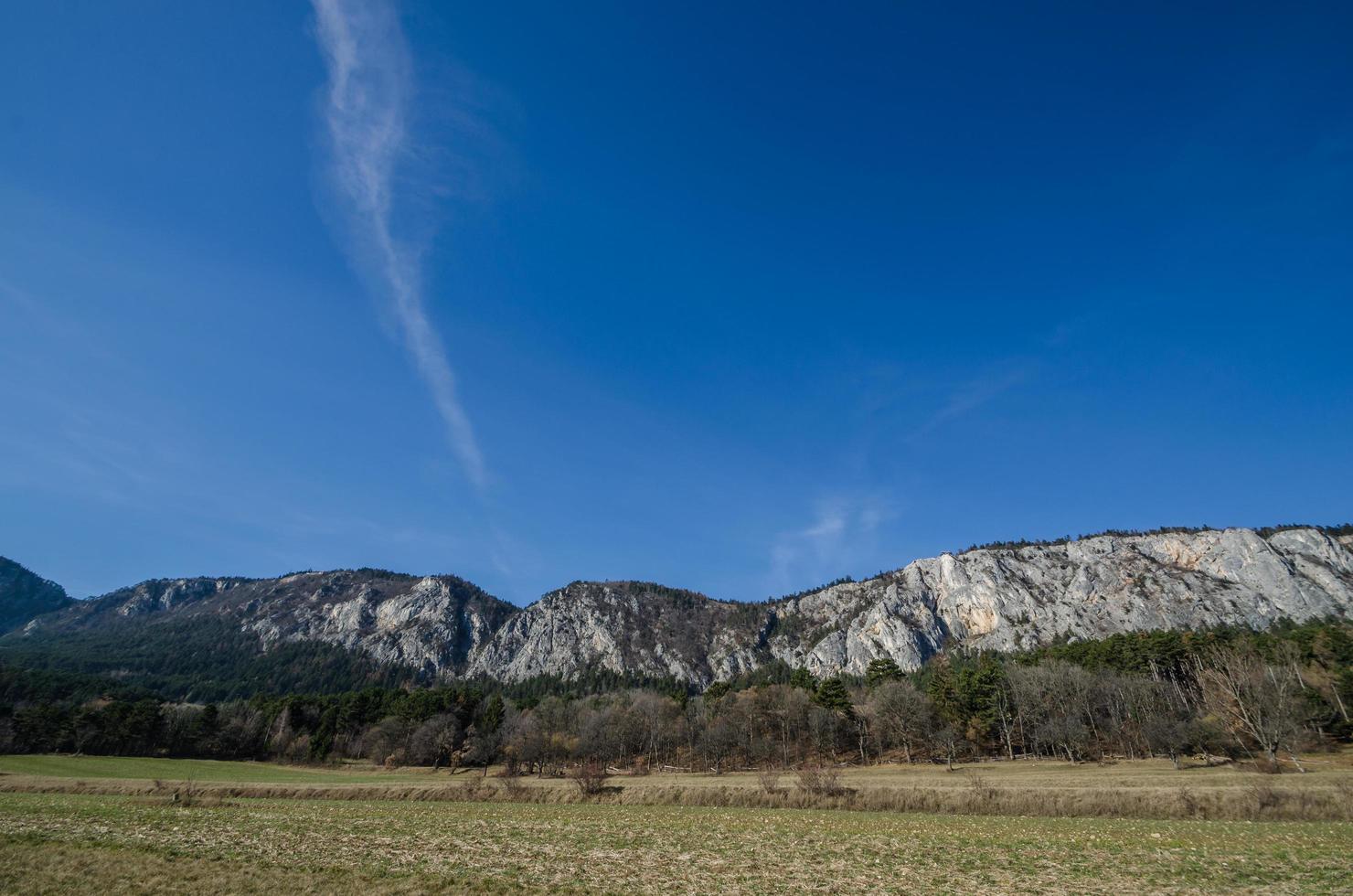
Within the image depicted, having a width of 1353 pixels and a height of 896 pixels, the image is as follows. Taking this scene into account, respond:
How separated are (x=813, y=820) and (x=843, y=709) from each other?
7149 centimetres

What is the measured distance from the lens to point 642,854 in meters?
20.7

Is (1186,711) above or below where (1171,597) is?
below

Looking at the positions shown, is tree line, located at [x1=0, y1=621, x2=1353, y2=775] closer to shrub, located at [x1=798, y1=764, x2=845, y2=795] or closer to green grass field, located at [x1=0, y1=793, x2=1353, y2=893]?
shrub, located at [x1=798, y1=764, x2=845, y2=795]

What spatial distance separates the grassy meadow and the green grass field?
0.36 feet

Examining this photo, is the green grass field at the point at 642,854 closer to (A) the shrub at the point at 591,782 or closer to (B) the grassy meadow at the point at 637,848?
(B) the grassy meadow at the point at 637,848

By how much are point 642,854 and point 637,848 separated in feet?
4.56

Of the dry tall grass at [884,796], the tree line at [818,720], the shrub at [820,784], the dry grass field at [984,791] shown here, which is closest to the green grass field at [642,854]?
the dry tall grass at [884,796]

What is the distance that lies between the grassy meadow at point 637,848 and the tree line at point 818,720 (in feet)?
165

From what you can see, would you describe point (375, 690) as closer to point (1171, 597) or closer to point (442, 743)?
point (442, 743)

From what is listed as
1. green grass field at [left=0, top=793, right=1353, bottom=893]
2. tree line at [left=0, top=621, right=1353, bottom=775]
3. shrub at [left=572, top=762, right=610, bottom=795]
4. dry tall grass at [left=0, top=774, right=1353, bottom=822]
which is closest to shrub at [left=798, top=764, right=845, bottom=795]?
dry tall grass at [left=0, top=774, right=1353, bottom=822]

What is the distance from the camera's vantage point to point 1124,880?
54.4 ft

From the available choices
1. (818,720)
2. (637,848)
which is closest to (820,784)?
(637,848)

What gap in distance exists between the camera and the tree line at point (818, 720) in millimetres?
72812

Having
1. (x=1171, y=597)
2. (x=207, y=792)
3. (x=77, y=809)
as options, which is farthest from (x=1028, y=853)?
(x=1171, y=597)
